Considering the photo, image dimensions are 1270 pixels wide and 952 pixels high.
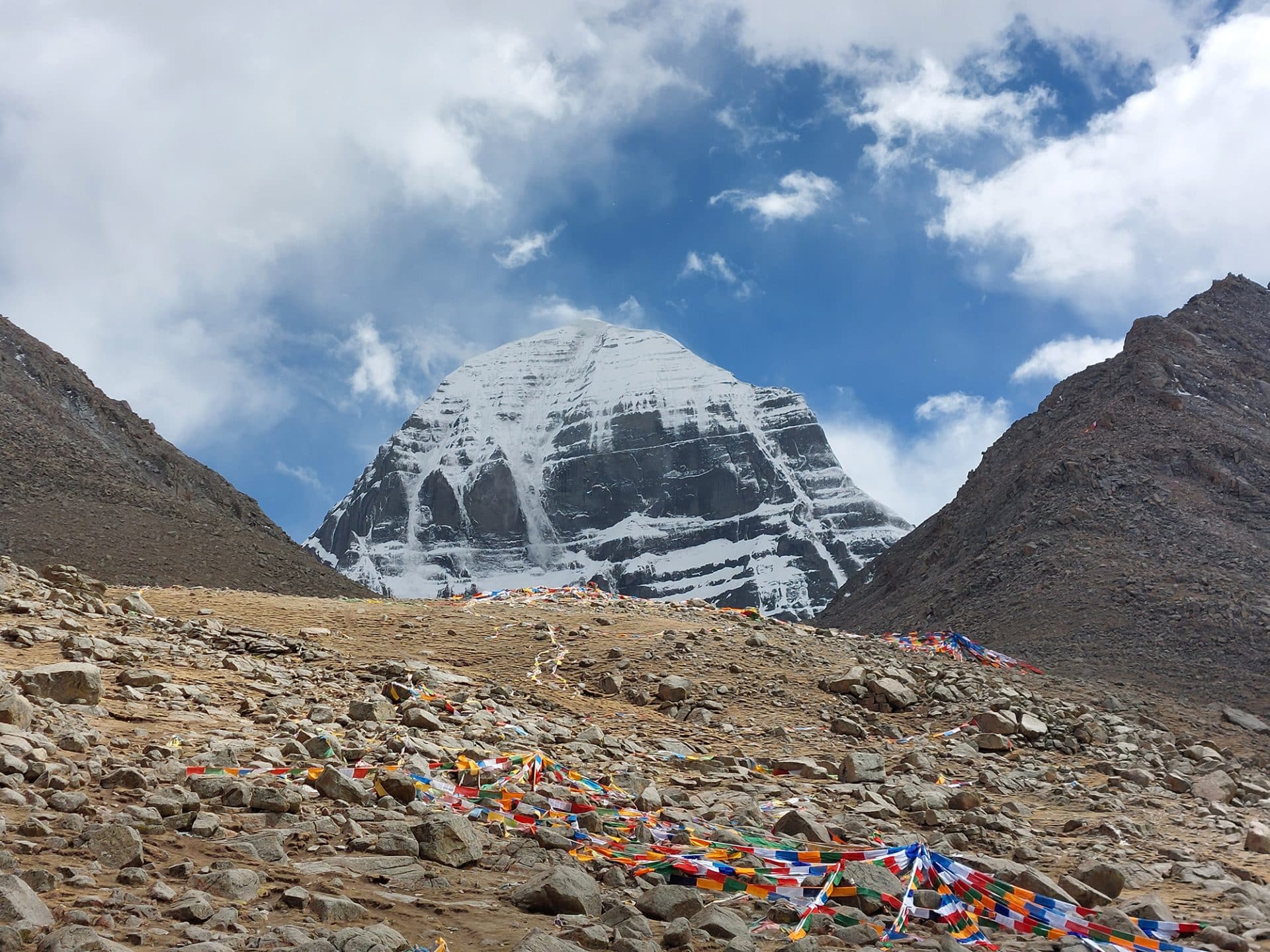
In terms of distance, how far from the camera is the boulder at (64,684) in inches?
327

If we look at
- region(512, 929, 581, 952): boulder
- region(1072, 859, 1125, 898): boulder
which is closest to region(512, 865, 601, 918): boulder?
region(512, 929, 581, 952): boulder

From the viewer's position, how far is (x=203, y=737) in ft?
26.8

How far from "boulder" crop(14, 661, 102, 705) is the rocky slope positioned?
35.4 m

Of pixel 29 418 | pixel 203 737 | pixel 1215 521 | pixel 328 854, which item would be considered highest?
pixel 29 418

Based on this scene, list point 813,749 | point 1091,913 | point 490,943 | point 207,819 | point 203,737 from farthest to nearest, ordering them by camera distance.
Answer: point 813,749
point 203,737
point 1091,913
point 207,819
point 490,943

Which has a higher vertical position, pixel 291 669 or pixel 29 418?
pixel 29 418

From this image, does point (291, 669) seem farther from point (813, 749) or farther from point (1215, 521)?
point (1215, 521)

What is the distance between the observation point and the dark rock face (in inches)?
1315

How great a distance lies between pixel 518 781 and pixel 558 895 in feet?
9.51

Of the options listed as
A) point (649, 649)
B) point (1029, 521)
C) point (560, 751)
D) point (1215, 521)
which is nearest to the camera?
point (560, 751)

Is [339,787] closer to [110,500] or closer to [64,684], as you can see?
[64,684]

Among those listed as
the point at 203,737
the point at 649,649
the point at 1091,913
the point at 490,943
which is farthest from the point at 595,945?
the point at 649,649

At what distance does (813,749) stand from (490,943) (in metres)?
8.75

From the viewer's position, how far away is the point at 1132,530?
4219 centimetres
